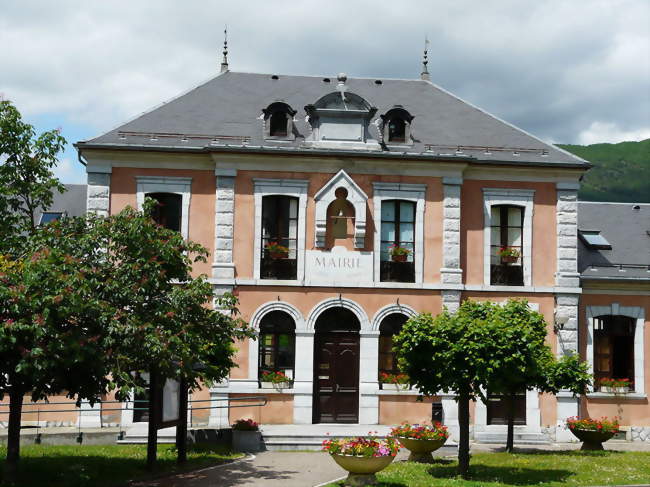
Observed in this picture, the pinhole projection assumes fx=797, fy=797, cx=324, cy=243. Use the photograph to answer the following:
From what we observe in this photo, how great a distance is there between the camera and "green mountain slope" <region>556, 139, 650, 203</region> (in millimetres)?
174750

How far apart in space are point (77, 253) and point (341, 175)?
34.0 ft

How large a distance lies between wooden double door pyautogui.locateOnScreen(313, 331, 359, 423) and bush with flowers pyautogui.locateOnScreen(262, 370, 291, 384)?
0.98 m

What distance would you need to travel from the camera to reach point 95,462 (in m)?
16.6

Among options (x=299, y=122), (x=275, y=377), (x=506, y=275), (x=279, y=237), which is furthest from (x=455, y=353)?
(x=299, y=122)

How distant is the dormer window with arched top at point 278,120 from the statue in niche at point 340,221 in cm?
251

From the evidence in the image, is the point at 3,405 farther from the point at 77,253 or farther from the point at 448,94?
the point at 448,94

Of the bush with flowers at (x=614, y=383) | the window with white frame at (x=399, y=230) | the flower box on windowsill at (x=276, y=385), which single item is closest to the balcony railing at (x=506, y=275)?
the window with white frame at (x=399, y=230)

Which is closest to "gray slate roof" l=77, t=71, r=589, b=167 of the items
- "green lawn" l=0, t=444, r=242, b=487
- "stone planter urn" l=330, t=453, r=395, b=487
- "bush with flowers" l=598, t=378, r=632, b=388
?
"bush with flowers" l=598, t=378, r=632, b=388

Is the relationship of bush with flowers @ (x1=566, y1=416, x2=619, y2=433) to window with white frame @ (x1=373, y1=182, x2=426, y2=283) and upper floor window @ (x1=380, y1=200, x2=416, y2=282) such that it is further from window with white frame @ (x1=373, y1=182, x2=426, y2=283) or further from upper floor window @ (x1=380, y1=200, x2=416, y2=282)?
upper floor window @ (x1=380, y1=200, x2=416, y2=282)

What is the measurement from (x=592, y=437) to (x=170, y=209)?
45.0 feet

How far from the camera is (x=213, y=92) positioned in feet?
88.5

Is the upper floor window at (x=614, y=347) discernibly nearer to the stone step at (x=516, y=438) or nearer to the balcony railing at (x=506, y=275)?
the balcony railing at (x=506, y=275)

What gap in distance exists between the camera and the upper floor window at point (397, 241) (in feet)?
79.6

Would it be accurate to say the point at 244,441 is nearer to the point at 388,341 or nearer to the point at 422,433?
the point at 422,433
